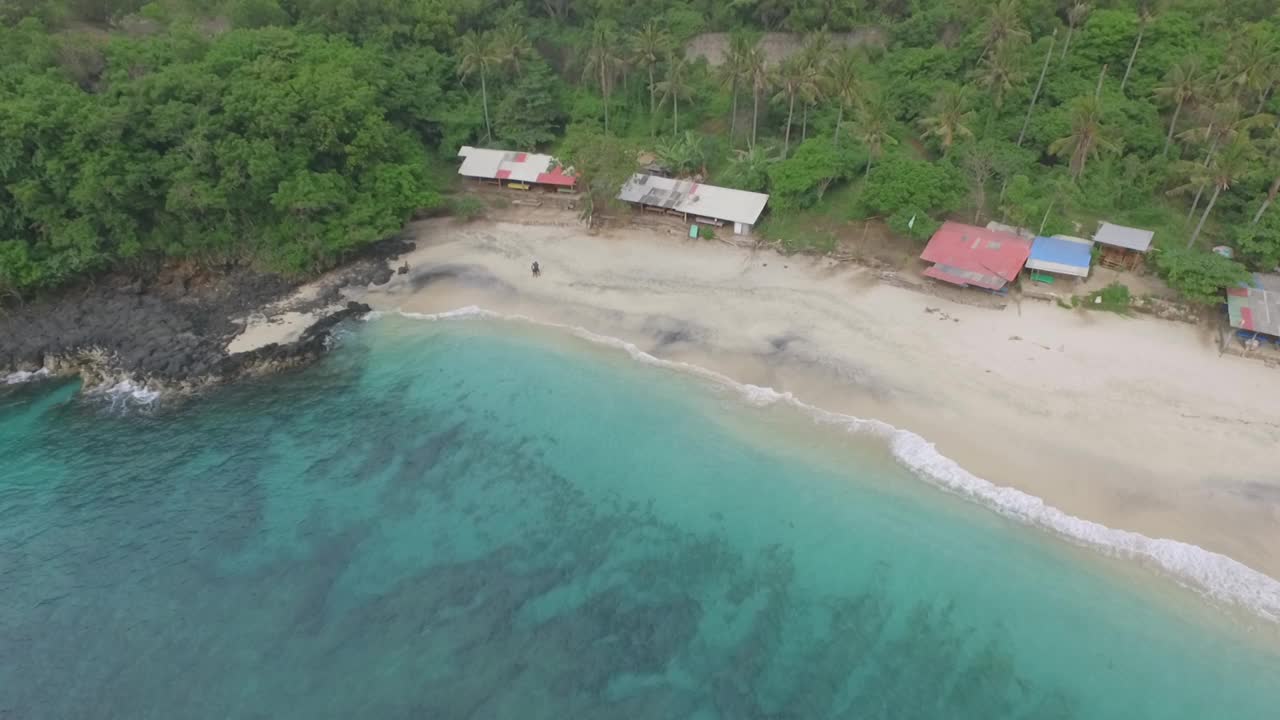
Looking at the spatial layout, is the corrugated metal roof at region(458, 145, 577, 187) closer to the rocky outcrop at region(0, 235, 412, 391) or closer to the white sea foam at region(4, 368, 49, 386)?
the rocky outcrop at region(0, 235, 412, 391)

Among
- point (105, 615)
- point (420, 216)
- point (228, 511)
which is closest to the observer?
point (105, 615)

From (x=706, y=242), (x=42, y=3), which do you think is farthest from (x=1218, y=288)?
(x=42, y=3)

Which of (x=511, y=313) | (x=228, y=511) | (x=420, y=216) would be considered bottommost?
(x=228, y=511)

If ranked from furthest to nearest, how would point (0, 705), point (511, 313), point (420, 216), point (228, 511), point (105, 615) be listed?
point (420, 216), point (511, 313), point (228, 511), point (105, 615), point (0, 705)

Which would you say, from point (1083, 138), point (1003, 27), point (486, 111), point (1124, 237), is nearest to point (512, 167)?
point (486, 111)

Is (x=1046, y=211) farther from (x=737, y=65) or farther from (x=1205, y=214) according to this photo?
(x=737, y=65)

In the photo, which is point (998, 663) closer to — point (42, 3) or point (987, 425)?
point (987, 425)

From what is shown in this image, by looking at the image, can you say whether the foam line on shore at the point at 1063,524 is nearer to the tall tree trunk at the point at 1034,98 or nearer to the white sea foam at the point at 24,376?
the tall tree trunk at the point at 1034,98

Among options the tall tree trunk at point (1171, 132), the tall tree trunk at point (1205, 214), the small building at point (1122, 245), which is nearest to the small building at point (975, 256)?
the small building at point (1122, 245)
